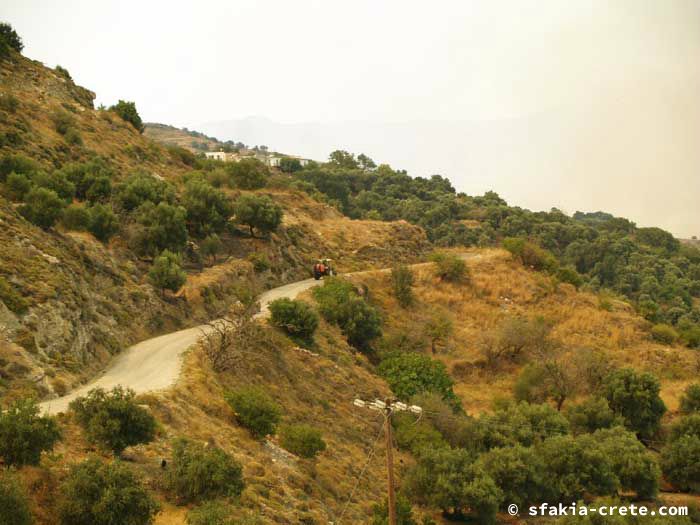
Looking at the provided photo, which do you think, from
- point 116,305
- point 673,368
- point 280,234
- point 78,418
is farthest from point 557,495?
point 280,234

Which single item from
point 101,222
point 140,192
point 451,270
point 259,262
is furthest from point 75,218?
point 451,270

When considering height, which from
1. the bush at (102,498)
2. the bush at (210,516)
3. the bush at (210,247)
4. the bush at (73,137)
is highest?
the bush at (73,137)

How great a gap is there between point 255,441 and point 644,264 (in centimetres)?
7436

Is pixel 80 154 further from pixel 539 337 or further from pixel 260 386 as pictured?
pixel 539 337

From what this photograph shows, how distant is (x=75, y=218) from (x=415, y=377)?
58.4 feet

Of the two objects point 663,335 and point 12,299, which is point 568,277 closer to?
point 663,335

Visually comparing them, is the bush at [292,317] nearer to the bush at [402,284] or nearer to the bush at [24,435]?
the bush at [402,284]

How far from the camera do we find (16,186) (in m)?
27.1

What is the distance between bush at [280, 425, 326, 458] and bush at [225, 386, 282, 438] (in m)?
0.68

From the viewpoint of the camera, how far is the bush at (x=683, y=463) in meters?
25.3

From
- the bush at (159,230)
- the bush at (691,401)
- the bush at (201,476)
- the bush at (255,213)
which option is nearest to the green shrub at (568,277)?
the bush at (691,401)

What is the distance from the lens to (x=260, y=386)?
894 inches

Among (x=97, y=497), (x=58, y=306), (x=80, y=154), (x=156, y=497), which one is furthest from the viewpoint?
(x=80, y=154)

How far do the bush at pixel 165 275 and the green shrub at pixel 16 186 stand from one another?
254 inches
